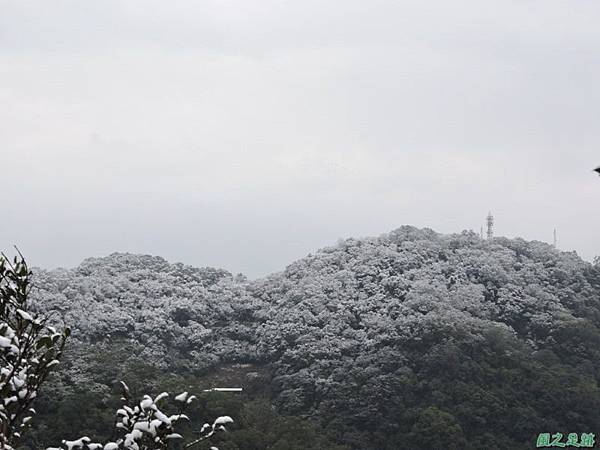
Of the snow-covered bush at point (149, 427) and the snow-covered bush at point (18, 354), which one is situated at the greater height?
the snow-covered bush at point (18, 354)

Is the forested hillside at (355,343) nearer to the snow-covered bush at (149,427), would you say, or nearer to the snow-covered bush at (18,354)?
the snow-covered bush at (18,354)

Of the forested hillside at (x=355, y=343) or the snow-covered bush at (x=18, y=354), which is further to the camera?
the forested hillside at (x=355, y=343)

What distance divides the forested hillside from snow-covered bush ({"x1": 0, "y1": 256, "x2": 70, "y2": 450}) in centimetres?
1175

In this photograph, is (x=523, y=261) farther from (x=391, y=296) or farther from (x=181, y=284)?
(x=181, y=284)

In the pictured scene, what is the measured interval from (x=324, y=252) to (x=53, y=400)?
1004 centimetres

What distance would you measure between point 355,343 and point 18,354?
54.9 feet

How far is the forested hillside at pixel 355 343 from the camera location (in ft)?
55.4

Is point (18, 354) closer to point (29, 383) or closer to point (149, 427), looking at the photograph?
point (29, 383)

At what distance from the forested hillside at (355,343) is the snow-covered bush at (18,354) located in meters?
11.8

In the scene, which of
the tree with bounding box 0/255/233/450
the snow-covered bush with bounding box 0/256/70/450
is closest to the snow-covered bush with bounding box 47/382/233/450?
the tree with bounding box 0/255/233/450

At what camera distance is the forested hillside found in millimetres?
16891

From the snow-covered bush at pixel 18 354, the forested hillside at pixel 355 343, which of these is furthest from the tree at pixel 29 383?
the forested hillside at pixel 355 343

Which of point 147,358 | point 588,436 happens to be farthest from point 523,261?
point 147,358

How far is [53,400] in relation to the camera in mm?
16641
